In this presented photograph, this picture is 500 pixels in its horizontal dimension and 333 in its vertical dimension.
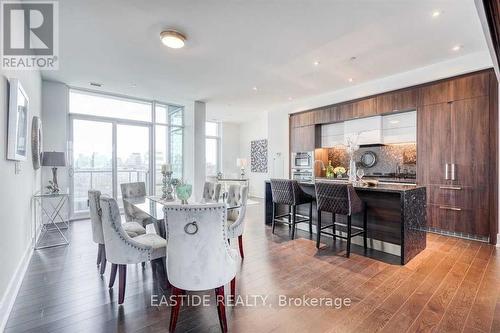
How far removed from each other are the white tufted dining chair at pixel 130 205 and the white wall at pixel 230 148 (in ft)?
18.9

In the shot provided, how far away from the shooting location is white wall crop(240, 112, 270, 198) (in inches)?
363

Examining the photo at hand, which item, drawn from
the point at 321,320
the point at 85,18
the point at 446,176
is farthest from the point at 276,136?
the point at 321,320

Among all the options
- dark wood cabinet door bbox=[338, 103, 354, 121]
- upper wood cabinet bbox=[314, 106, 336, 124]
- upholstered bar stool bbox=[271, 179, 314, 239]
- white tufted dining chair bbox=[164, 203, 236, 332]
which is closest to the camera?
white tufted dining chair bbox=[164, 203, 236, 332]

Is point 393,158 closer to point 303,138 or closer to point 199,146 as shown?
point 303,138

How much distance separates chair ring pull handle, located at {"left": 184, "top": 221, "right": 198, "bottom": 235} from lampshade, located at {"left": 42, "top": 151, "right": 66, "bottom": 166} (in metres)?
3.78

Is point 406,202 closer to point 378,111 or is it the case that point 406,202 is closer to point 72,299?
point 378,111

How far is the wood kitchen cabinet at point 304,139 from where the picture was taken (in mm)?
6415

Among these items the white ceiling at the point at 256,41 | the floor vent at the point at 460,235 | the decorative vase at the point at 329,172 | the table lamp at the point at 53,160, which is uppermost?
the white ceiling at the point at 256,41

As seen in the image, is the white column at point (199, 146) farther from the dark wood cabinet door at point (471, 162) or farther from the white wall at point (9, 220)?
the dark wood cabinet door at point (471, 162)

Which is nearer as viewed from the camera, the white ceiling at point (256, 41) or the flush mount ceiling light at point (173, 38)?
the white ceiling at point (256, 41)

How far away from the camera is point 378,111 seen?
511cm

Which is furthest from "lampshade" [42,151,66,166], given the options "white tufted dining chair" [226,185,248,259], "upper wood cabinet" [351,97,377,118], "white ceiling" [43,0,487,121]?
"upper wood cabinet" [351,97,377,118]

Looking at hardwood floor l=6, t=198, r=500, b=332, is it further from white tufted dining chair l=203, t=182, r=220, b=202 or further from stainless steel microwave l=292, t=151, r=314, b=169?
stainless steel microwave l=292, t=151, r=314, b=169

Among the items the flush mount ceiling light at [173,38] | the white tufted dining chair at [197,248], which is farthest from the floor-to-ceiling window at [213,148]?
the white tufted dining chair at [197,248]
